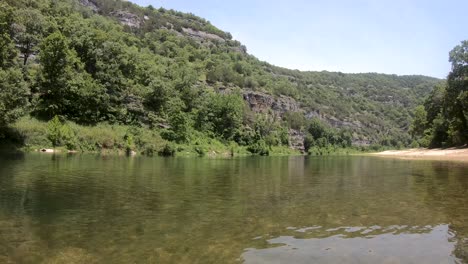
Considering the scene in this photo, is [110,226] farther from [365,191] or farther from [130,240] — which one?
[365,191]

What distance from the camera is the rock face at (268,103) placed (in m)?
130

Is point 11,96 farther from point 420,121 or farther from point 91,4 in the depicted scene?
point 91,4

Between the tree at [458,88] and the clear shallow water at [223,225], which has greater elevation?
the tree at [458,88]

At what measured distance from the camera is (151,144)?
63.8 metres

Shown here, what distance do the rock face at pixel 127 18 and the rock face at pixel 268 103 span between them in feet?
166

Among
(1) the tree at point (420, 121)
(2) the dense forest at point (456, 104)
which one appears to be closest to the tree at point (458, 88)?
(2) the dense forest at point (456, 104)

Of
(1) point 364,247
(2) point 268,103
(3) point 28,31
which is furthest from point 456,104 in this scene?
(3) point 28,31

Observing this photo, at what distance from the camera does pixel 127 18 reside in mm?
142125

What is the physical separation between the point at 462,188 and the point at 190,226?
630 inches

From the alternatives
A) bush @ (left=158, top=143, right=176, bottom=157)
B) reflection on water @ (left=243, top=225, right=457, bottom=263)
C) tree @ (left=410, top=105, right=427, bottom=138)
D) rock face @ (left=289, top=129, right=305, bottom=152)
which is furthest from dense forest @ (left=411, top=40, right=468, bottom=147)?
reflection on water @ (left=243, top=225, right=457, bottom=263)

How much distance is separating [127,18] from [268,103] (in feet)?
200

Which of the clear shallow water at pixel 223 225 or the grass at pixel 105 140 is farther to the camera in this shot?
the grass at pixel 105 140

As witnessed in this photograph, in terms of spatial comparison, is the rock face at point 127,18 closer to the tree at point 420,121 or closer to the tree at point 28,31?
the tree at point 28,31

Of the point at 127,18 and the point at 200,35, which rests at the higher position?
the point at 200,35
